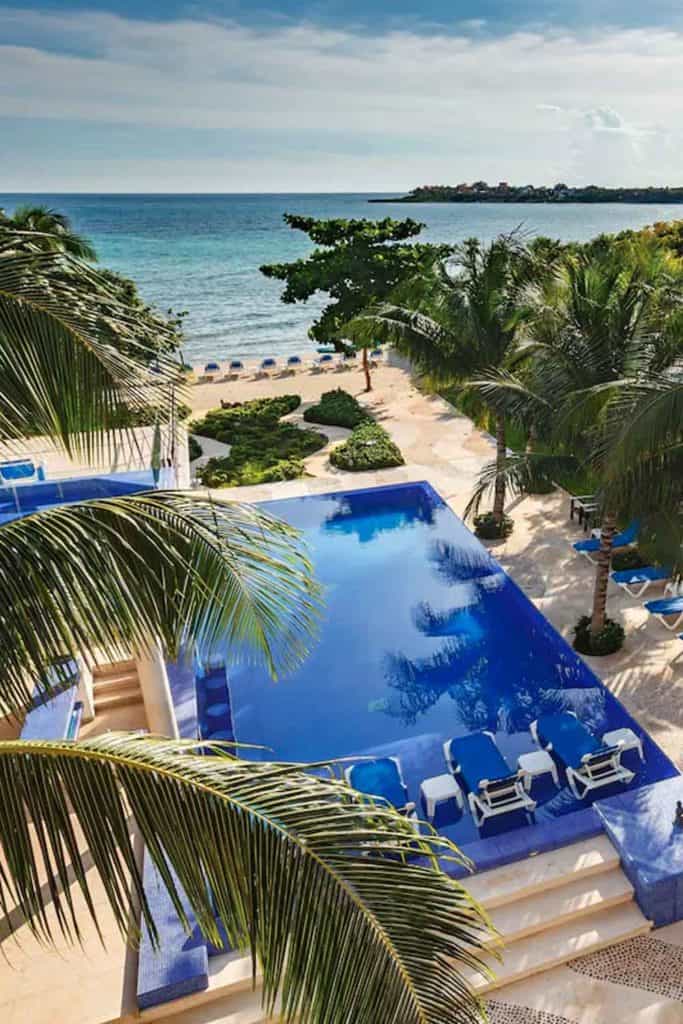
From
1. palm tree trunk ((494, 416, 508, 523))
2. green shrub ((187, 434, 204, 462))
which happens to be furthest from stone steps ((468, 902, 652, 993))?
green shrub ((187, 434, 204, 462))

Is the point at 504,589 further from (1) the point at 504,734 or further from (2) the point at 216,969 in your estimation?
(2) the point at 216,969

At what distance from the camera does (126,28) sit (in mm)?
25453

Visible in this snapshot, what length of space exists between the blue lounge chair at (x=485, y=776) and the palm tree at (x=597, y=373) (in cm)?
331

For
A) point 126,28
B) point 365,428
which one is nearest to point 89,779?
point 365,428

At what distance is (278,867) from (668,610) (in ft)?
35.2

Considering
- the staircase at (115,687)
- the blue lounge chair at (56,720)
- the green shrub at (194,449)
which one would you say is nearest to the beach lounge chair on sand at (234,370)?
the green shrub at (194,449)

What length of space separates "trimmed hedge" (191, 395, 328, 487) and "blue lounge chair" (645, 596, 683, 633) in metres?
10.4

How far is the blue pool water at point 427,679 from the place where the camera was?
9859 millimetres

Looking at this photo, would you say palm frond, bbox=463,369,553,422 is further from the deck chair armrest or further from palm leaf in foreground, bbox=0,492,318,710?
palm leaf in foreground, bbox=0,492,318,710

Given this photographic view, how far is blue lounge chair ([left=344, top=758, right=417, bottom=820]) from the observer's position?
8.63 meters

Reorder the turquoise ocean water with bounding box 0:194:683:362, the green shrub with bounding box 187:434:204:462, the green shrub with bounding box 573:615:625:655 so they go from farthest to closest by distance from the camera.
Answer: the turquoise ocean water with bounding box 0:194:683:362 < the green shrub with bounding box 187:434:204:462 < the green shrub with bounding box 573:615:625:655

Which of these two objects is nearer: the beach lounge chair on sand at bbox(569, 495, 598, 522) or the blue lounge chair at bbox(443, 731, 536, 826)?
the blue lounge chair at bbox(443, 731, 536, 826)

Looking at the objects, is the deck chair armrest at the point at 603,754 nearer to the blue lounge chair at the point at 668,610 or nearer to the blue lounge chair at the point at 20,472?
the blue lounge chair at the point at 668,610

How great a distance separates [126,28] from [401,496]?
70.0 feet
